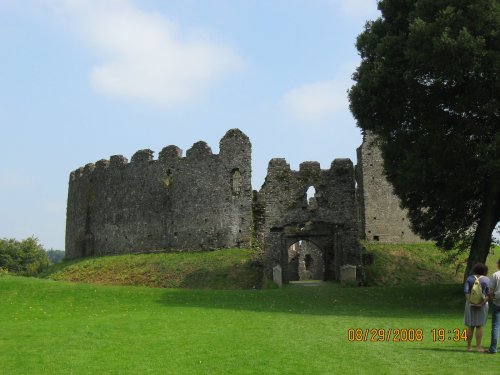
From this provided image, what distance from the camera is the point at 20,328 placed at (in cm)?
1914

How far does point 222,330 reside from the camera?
17391 millimetres

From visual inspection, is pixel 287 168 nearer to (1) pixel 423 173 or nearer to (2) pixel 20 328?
(1) pixel 423 173

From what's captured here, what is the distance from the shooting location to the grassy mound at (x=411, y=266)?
3716 centimetres

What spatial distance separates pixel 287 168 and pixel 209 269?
26.0 ft

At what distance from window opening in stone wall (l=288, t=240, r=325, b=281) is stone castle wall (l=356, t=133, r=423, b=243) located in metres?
12.3

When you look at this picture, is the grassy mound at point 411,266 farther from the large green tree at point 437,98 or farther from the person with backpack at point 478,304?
the person with backpack at point 478,304

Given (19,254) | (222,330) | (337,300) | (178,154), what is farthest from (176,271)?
(19,254)

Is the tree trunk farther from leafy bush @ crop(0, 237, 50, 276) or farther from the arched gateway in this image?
leafy bush @ crop(0, 237, 50, 276)

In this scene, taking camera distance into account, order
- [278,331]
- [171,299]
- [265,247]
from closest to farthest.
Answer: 1. [278,331]
2. [171,299]
3. [265,247]

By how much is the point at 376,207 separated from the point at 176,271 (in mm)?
14867

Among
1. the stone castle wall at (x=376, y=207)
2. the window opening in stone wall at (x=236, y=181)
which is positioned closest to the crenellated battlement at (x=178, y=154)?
the window opening in stone wall at (x=236, y=181)

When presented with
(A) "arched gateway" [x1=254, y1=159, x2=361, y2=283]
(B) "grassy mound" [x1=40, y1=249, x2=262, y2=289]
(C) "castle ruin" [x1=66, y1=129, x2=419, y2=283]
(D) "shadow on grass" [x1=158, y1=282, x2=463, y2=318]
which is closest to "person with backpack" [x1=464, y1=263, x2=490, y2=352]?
(D) "shadow on grass" [x1=158, y1=282, x2=463, y2=318]

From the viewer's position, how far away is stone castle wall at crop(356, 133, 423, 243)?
44.1 meters

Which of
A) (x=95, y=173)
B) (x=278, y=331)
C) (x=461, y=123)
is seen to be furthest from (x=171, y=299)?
(x=95, y=173)
